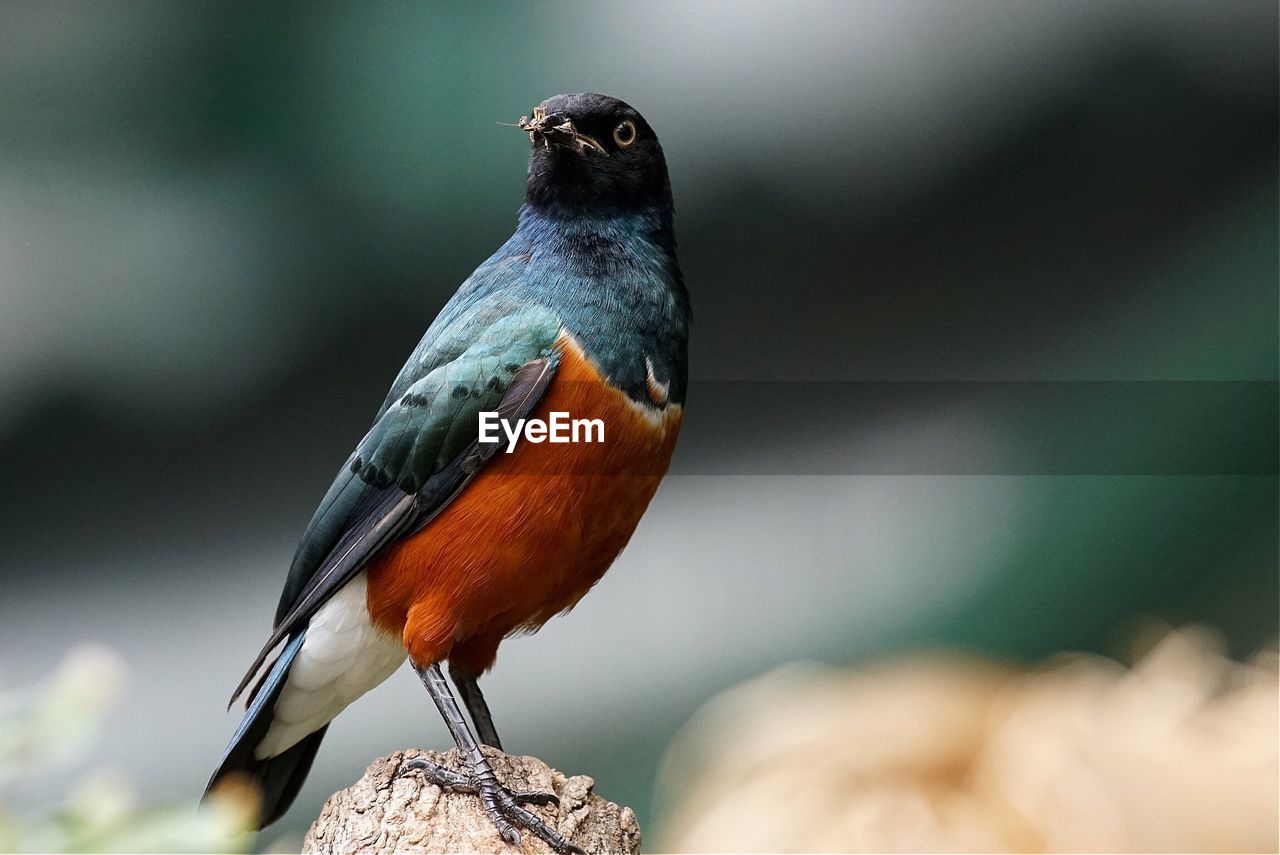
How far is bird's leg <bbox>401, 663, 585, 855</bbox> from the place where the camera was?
6.52ft

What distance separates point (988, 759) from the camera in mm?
2879

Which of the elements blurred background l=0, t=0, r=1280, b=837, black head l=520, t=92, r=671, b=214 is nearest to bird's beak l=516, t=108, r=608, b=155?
black head l=520, t=92, r=671, b=214

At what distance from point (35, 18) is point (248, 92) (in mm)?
489

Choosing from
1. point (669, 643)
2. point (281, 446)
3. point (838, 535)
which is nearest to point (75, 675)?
point (281, 446)

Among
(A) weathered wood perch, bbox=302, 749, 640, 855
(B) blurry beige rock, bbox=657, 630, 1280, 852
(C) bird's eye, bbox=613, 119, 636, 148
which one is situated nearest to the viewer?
(A) weathered wood perch, bbox=302, 749, 640, 855

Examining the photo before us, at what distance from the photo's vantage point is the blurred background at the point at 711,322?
2818 mm

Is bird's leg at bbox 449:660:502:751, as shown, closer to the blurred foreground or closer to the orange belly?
the orange belly

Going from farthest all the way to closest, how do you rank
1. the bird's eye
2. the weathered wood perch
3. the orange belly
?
the bird's eye < the orange belly < the weathered wood perch

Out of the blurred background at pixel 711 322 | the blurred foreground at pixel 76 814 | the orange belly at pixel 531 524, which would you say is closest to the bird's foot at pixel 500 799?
the orange belly at pixel 531 524

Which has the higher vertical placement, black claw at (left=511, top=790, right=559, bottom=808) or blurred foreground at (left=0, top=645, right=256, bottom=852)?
blurred foreground at (left=0, top=645, right=256, bottom=852)

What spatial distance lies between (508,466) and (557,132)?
1.89ft

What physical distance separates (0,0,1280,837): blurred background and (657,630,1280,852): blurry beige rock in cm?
8

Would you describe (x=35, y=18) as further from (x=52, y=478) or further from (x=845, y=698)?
(x=845, y=698)

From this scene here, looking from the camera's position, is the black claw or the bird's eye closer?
the black claw
